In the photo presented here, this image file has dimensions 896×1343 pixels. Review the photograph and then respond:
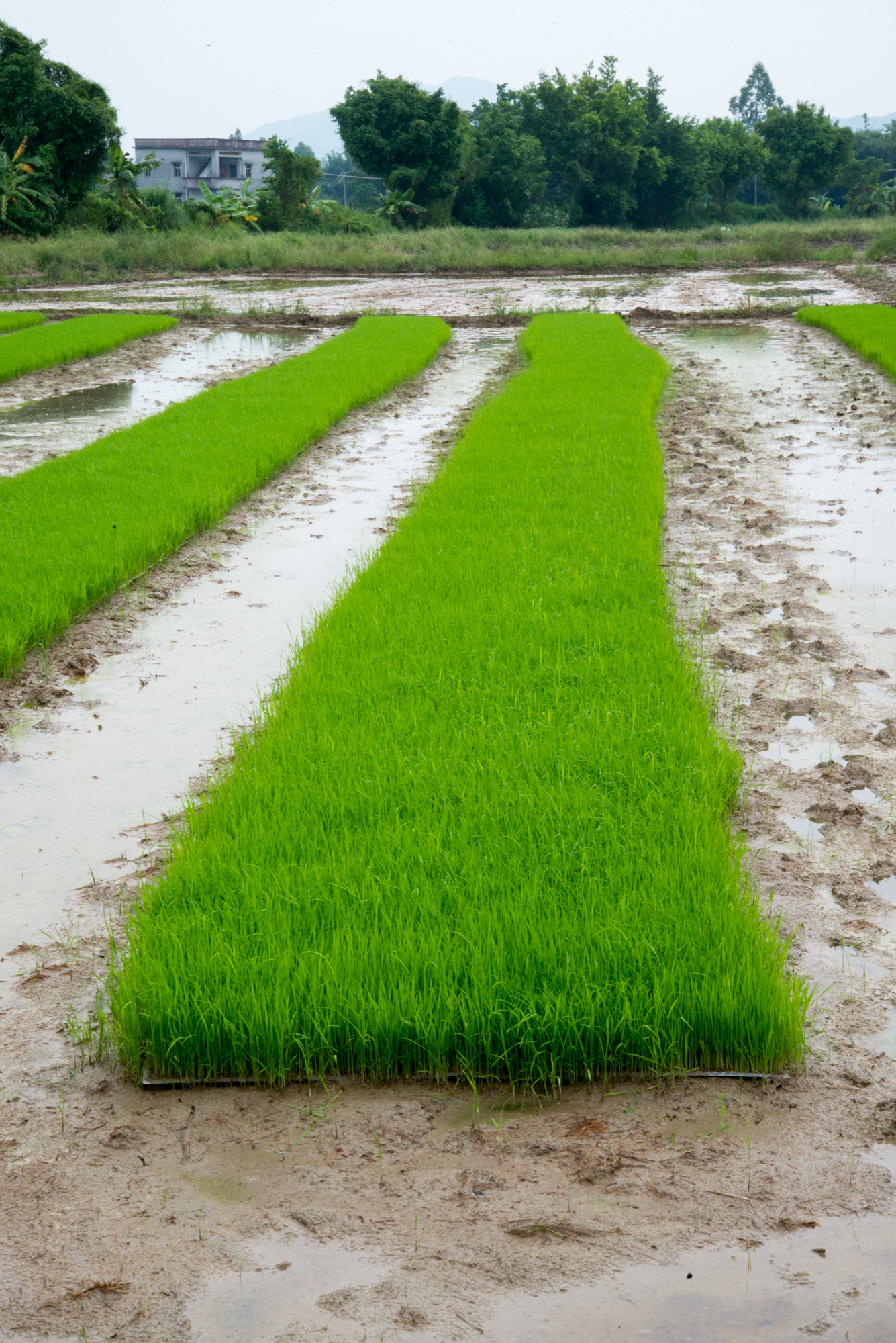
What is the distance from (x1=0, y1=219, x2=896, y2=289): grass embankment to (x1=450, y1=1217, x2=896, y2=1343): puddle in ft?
75.5

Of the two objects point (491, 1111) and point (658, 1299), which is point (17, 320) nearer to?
point (491, 1111)

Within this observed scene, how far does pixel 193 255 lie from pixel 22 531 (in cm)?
2130

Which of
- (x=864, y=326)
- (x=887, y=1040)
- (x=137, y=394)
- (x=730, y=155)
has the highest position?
(x=730, y=155)

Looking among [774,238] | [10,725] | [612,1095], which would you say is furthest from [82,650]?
[774,238]

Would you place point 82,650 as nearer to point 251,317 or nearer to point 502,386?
point 502,386

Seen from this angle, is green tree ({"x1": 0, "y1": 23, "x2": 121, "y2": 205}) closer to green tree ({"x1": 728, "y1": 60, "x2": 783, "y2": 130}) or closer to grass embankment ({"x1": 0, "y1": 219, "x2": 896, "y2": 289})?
grass embankment ({"x1": 0, "y1": 219, "x2": 896, "y2": 289})

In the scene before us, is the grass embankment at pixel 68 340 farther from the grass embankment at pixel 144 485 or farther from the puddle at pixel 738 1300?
the puddle at pixel 738 1300

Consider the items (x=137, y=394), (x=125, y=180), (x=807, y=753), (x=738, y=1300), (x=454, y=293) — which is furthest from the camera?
(x=125, y=180)

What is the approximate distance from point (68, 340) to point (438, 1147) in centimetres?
1245

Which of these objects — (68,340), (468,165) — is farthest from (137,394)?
(468,165)

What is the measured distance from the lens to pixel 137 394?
10.4 meters

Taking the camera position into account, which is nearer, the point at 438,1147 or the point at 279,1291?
the point at 279,1291

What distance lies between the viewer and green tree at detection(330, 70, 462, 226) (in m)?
33.1

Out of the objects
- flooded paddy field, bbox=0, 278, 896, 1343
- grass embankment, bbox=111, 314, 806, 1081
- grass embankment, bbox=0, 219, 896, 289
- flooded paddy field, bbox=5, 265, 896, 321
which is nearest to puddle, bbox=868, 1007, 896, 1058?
flooded paddy field, bbox=0, 278, 896, 1343
